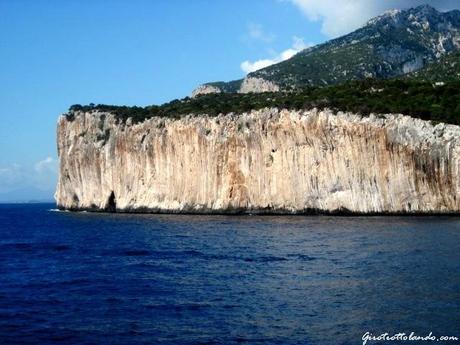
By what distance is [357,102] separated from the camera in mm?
73312

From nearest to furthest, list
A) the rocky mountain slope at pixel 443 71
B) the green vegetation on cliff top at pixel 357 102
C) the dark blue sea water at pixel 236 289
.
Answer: the dark blue sea water at pixel 236 289 < the green vegetation on cliff top at pixel 357 102 < the rocky mountain slope at pixel 443 71

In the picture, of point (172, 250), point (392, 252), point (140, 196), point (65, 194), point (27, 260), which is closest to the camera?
point (392, 252)

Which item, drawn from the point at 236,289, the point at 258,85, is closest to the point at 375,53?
the point at 258,85

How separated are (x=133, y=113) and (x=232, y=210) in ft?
89.5

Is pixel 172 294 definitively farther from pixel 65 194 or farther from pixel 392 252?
pixel 65 194

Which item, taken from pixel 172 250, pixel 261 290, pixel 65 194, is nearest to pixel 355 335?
pixel 261 290

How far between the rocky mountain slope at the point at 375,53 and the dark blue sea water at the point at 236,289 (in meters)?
88.2

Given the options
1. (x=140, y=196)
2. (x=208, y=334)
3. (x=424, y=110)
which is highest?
(x=424, y=110)

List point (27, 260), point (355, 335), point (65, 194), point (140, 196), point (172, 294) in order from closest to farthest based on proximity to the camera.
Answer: point (355, 335), point (172, 294), point (27, 260), point (140, 196), point (65, 194)

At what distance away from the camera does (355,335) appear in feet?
63.8

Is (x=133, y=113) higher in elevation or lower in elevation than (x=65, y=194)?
higher

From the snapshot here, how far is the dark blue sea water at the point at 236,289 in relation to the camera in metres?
20.4

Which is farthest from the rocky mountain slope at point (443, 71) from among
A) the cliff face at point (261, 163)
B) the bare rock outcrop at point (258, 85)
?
the cliff face at point (261, 163)

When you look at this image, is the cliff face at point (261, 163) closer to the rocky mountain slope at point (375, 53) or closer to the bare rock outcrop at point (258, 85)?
the rocky mountain slope at point (375, 53)
